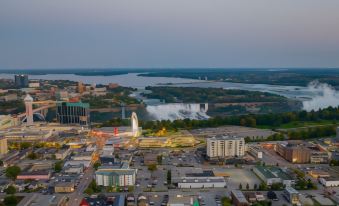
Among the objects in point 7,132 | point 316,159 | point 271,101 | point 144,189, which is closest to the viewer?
point 144,189

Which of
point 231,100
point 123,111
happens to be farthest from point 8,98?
point 231,100

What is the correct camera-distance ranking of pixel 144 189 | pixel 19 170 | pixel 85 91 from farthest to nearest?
1. pixel 85 91
2. pixel 19 170
3. pixel 144 189

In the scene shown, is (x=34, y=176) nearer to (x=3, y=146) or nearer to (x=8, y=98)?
(x=3, y=146)

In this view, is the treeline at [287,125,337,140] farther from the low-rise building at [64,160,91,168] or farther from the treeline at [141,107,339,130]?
the low-rise building at [64,160,91,168]

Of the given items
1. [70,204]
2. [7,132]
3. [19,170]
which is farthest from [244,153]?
[7,132]

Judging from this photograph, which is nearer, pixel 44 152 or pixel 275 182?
pixel 275 182

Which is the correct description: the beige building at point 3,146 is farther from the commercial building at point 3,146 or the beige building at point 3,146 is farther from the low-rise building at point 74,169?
the low-rise building at point 74,169

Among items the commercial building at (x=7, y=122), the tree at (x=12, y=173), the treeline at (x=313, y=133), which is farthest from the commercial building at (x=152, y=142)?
the commercial building at (x=7, y=122)

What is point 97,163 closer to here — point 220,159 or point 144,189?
point 144,189
